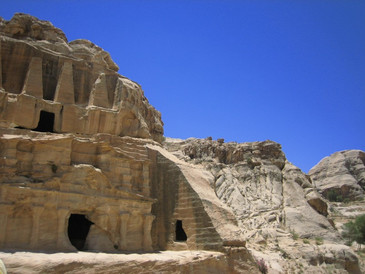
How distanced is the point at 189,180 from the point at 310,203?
746 inches

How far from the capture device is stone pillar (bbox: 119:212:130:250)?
20839 millimetres

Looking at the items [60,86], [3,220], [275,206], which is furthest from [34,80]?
[275,206]

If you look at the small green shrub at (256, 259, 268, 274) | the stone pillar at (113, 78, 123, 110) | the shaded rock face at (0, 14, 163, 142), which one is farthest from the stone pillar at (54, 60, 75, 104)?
the small green shrub at (256, 259, 268, 274)

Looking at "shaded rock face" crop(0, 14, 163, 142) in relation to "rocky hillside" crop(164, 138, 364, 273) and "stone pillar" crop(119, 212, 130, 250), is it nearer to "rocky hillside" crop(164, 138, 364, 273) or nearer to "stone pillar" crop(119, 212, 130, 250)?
"stone pillar" crop(119, 212, 130, 250)

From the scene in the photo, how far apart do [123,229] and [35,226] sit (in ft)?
15.8

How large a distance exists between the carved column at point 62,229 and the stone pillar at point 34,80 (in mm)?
9128

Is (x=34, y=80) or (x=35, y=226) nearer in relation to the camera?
(x=35, y=226)

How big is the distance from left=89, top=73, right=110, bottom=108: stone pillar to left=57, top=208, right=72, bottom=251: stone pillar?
949 cm

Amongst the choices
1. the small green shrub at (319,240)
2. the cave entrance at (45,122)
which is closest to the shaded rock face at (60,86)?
the cave entrance at (45,122)

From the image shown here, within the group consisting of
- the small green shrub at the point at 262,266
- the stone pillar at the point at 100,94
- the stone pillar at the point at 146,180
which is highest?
the stone pillar at the point at 100,94

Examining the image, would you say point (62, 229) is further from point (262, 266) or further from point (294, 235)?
point (294, 235)

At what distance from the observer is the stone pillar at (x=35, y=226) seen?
58.7ft

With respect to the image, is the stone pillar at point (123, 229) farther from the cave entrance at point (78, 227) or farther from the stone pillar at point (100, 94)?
the stone pillar at point (100, 94)

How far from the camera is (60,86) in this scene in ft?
85.2
